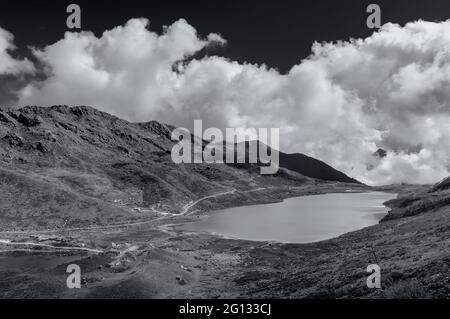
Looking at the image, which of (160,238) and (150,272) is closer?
(150,272)

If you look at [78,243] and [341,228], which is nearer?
[78,243]
